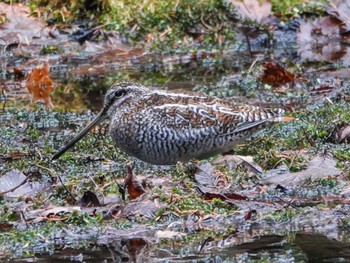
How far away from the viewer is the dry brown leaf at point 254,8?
41.3ft

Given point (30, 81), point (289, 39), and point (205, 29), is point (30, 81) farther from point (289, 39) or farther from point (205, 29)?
point (289, 39)

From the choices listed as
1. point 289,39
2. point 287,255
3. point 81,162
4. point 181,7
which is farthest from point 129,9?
point 287,255

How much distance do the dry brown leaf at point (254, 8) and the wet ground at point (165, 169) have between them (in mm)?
438

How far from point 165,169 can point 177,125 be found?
44 cm

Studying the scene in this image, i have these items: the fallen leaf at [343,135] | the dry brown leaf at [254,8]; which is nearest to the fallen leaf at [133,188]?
the fallen leaf at [343,135]

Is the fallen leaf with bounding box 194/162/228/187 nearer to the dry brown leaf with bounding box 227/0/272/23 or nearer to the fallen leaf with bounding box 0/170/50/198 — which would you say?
the fallen leaf with bounding box 0/170/50/198

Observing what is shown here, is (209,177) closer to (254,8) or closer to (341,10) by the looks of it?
(254,8)

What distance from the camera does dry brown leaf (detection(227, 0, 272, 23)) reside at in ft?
41.3

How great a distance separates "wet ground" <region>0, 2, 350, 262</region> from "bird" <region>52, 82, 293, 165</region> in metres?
0.20

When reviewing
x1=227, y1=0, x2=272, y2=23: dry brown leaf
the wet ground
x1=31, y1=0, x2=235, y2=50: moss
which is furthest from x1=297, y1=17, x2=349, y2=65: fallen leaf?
x1=31, y1=0, x2=235, y2=50: moss

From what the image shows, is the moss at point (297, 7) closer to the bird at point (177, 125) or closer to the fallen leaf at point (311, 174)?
the bird at point (177, 125)

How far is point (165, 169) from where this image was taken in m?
7.70

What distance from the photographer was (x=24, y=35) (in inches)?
507

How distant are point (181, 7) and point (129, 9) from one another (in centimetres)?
71
